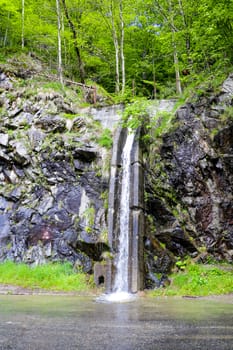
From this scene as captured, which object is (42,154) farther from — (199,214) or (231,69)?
(231,69)

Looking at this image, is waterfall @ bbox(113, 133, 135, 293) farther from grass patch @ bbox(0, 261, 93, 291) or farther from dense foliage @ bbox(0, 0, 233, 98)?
dense foliage @ bbox(0, 0, 233, 98)

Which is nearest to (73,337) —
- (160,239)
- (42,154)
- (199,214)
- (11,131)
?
(160,239)

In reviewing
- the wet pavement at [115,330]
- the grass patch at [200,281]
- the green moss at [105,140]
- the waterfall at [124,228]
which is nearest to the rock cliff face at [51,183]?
the green moss at [105,140]

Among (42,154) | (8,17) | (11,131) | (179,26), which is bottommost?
(42,154)

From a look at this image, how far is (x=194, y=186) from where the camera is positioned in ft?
44.2

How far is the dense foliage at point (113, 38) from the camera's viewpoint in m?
19.1

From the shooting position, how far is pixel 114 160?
1395cm

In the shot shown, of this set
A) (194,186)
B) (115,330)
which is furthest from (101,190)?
(115,330)

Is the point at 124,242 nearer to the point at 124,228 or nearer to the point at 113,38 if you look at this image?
the point at 124,228

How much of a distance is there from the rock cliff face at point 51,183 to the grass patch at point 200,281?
2616 millimetres

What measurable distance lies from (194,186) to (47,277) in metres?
6.08

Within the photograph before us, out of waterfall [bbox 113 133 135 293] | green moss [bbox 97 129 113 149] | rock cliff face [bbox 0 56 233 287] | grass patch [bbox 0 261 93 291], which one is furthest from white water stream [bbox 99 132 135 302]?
grass patch [bbox 0 261 93 291]

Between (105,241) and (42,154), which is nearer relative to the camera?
(105,241)

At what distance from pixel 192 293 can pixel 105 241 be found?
10.5 feet
